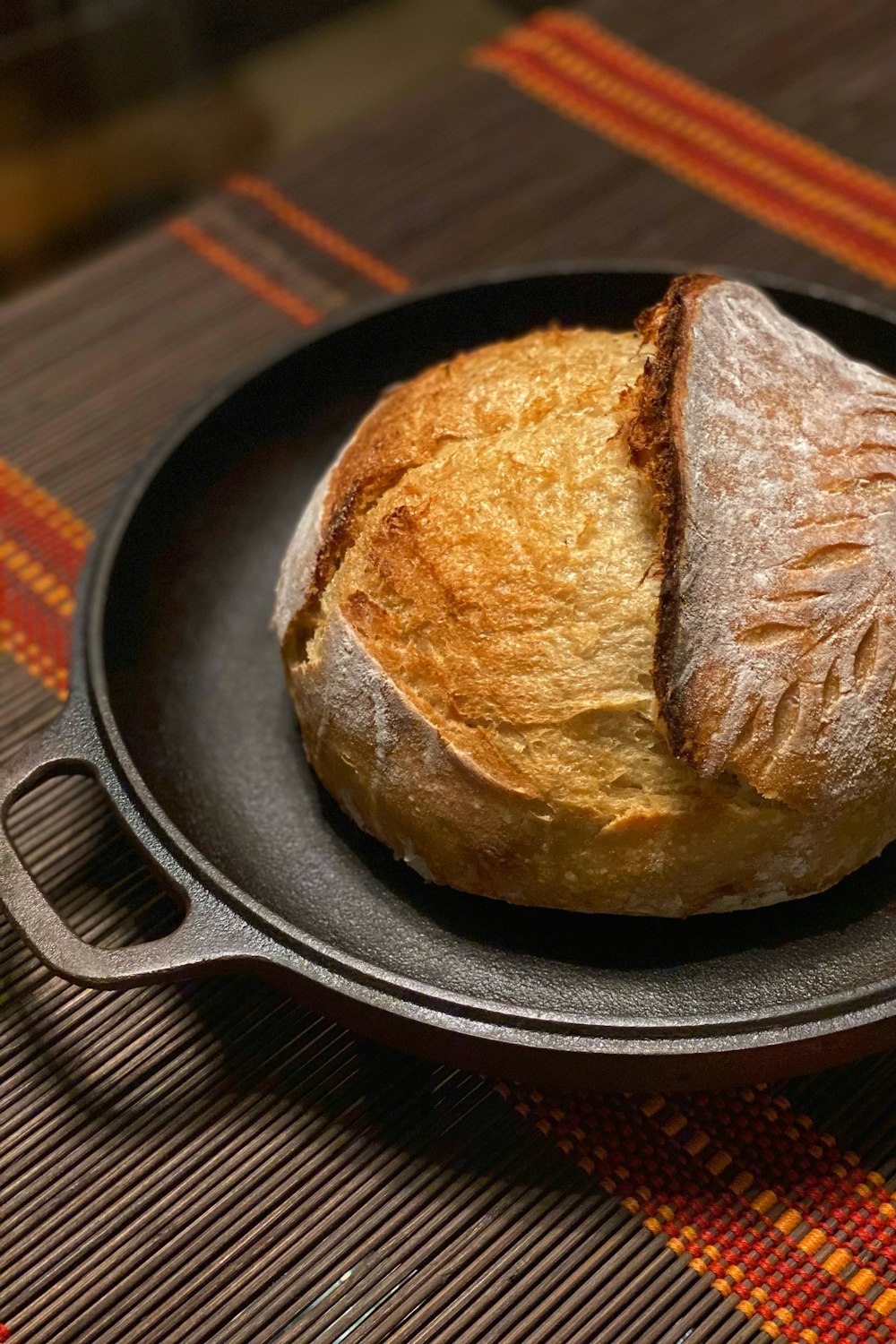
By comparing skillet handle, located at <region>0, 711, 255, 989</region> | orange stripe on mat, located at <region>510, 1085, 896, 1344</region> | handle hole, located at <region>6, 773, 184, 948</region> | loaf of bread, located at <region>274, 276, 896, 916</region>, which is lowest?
orange stripe on mat, located at <region>510, 1085, 896, 1344</region>

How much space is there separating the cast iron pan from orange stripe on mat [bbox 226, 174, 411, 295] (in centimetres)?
42

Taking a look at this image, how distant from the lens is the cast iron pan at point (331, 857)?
1.03 meters

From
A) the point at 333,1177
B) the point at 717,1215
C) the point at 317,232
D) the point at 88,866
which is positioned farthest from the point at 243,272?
the point at 717,1215

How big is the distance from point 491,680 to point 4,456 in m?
1.02

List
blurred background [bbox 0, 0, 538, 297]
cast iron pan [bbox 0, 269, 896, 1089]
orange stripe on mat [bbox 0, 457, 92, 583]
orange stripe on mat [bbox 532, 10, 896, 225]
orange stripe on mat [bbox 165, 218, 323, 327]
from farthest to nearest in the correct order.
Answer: blurred background [bbox 0, 0, 538, 297] < orange stripe on mat [bbox 532, 10, 896, 225] < orange stripe on mat [bbox 165, 218, 323, 327] < orange stripe on mat [bbox 0, 457, 92, 583] < cast iron pan [bbox 0, 269, 896, 1089]

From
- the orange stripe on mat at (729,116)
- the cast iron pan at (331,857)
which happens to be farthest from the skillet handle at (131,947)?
the orange stripe on mat at (729,116)

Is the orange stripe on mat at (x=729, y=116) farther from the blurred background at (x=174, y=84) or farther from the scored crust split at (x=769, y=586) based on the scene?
the scored crust split at (x=769, y=586)

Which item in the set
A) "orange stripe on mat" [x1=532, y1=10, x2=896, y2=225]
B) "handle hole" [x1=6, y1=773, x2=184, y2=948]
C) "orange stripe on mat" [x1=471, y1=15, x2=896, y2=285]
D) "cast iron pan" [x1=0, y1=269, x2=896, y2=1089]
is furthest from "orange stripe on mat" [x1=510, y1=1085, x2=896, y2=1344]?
"orange stripe on mat" [x1=532, y1=10, x2=896, y2=225]

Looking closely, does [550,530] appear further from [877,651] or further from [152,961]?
[152,961]

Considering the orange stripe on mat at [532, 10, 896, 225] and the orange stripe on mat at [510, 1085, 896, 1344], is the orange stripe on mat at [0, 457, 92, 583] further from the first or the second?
the orange stripe on mat at [532, 10, 896, 225]

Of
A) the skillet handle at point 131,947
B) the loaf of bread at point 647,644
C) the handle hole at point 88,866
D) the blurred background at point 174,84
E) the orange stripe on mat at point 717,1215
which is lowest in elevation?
the orange stripe on mat at point 717,1215

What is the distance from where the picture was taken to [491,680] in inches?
44.1

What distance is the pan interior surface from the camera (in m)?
1.13

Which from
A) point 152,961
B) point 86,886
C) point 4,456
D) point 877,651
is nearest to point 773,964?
point 877,651
